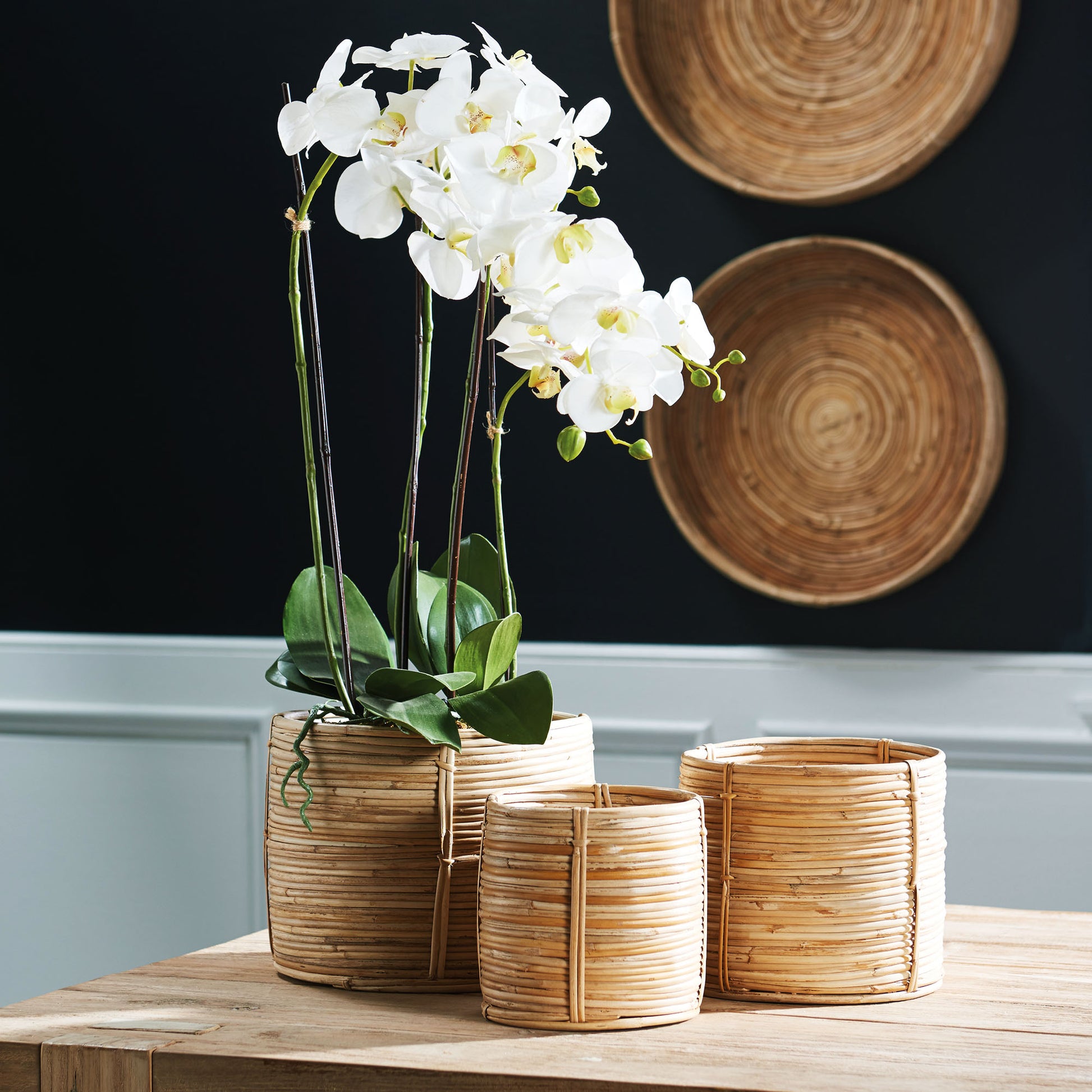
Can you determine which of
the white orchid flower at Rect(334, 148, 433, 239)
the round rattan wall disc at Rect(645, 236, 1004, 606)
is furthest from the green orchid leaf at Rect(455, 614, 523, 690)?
the round rattan wall disc at Rect(645, 236, 1004, 606)

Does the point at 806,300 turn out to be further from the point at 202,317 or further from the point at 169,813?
the point at 169,813

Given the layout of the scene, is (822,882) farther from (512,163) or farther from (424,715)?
(512,163)

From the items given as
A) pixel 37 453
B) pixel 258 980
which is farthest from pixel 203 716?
pixel 258 980

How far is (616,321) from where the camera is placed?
67 cm

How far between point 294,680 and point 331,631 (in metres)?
Answer: 0.04

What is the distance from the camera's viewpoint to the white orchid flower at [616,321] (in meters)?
0.67

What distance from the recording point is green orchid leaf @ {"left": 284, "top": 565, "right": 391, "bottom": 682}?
794mm

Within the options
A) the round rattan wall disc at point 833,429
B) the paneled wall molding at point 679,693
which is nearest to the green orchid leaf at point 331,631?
the round rattan wall disc at point 833,429

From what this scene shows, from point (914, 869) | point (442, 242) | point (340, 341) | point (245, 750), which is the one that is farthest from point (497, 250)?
point (245, 750)

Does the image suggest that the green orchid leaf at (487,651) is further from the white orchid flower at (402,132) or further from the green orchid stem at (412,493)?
the white orchid flower at (402,132)

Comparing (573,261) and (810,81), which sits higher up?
(810,81)

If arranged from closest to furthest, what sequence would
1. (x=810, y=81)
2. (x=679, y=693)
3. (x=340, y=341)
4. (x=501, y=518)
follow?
(x=501, y=518)
(x=810, y=81)
(x=679, y=693)
(x=340, y=341)

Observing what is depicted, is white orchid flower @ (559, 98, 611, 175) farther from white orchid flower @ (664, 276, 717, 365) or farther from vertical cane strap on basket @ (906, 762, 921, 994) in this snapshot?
vertical cane strap on basket @ (906, 762, 921, 994)

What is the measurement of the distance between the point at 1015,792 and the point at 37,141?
6.03ft
